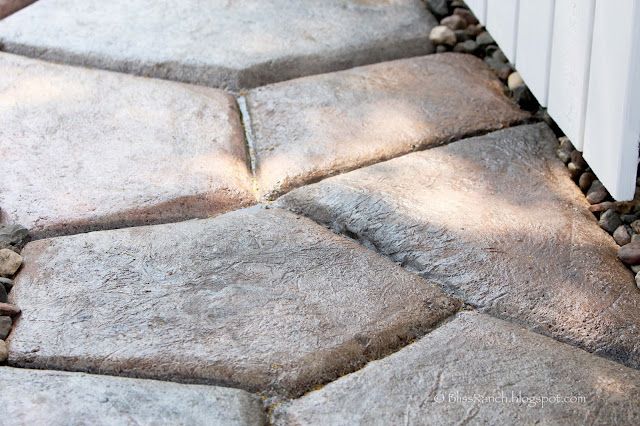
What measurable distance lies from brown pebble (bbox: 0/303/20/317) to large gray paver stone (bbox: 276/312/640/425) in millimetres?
504

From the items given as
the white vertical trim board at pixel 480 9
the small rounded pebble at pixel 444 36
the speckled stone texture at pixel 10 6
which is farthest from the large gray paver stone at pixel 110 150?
the white vertical trim board at pixel 480 9

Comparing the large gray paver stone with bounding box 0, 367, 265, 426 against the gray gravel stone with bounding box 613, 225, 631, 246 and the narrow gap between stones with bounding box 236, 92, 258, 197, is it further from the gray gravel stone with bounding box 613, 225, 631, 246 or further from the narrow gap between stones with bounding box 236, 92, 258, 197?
the gray gravel stone with bounding box 613, 225, 631, 246

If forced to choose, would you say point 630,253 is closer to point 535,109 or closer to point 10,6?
point 535,109

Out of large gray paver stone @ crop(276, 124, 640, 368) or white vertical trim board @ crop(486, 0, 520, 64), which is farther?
white vertical trim board @ crop(486, 0, 520, 64)

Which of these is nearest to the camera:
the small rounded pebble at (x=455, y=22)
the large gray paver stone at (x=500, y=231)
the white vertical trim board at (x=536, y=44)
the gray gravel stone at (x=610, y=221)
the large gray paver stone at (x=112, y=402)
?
the large gray paver stone at (x=112, y=402)

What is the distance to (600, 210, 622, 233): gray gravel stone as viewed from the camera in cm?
153

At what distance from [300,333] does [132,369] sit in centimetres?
27

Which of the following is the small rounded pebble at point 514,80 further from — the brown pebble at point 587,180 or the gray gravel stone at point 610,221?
the gray gravel stone at point 610,221

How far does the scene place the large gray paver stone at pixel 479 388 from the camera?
1.06 m

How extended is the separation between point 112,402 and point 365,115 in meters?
1.09

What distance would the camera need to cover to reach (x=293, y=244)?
1.44 m

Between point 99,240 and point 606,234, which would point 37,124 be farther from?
point 606,234

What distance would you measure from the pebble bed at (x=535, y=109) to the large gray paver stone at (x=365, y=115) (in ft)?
0.16

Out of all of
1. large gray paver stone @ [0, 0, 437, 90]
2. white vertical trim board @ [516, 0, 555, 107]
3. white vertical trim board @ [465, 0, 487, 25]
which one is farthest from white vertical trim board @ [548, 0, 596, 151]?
large gray paver stone @ [0, 0, 437, 90]
